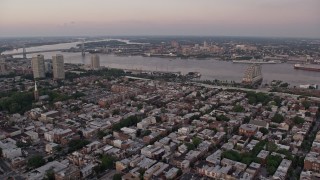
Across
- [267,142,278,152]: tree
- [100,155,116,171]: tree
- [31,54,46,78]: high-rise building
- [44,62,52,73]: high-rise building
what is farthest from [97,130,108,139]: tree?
[44,62,52,73]: high-rise building

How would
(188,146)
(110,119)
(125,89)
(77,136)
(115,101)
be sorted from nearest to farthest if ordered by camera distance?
(188,146)
(77,136)
(110,119)
(115,101)
(125,89)

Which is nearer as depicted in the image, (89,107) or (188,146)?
(188,146)

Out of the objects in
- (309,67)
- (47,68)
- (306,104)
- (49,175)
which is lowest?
(49,175)

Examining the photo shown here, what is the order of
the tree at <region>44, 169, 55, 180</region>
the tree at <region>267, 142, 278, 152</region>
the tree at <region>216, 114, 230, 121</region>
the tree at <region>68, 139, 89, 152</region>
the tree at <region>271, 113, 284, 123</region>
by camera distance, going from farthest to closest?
the tree at <region>216, 114, 230, 121</region>
the tree at <region>271, 113, 284, 123</region>
the tree at <region>68, 139, 89, 152</region>
the tree at <region>267, 142, 278, 152</region>
the tree at <region>44, 169, 55, 180</region>

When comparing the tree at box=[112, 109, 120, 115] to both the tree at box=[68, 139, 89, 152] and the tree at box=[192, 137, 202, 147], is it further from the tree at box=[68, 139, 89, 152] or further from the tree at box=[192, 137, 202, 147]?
the tree at box=[192, 137, 202, 147]

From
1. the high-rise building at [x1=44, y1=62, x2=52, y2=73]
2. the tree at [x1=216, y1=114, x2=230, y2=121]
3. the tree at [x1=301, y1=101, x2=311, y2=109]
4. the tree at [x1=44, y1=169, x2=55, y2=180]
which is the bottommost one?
the tree at [x1=44, y1=169, x2=55, y2=180]

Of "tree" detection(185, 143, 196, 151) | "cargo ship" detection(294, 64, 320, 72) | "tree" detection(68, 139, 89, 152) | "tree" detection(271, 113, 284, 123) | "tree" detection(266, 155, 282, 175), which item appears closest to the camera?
"tree" detection(266, 155, 282, 175)

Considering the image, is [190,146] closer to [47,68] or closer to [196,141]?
[196,141]

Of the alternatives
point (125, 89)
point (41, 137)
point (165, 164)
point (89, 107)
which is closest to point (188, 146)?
point (165, 164)

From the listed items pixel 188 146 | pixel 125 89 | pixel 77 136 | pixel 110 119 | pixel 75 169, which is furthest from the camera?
pixel 125 89

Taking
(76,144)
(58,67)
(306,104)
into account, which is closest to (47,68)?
(58,67)

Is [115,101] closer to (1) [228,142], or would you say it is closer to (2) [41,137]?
(2) [41,137]
